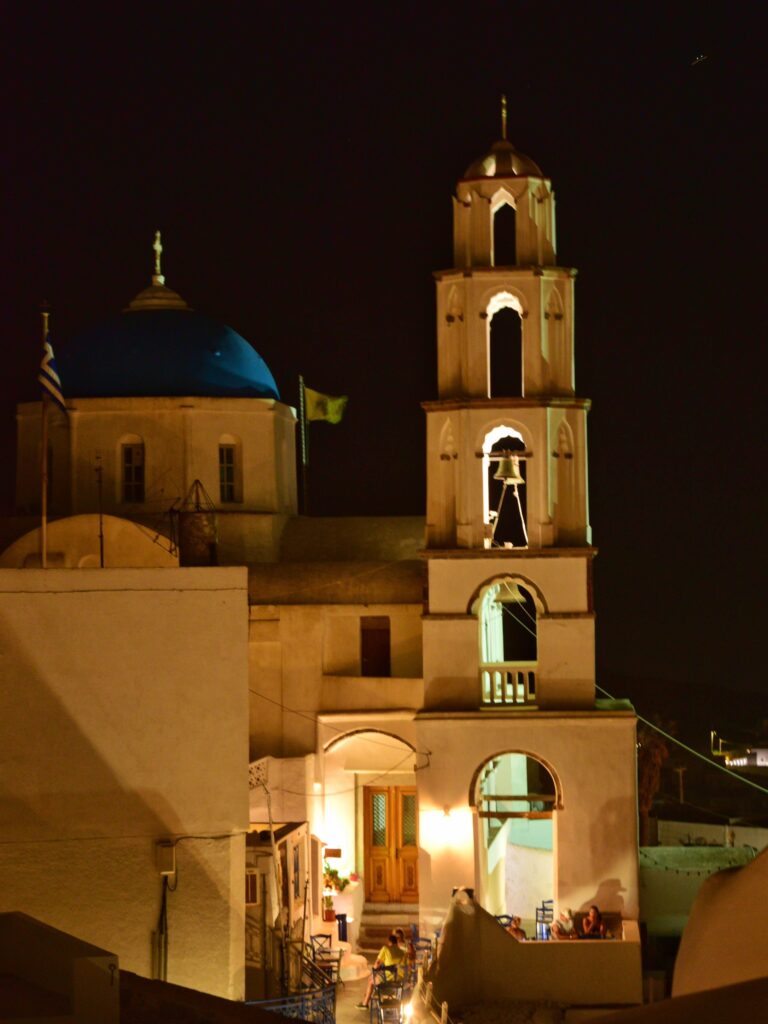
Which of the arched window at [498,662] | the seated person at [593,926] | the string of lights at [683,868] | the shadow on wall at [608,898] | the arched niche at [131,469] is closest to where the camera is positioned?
the seated person at [593,926]

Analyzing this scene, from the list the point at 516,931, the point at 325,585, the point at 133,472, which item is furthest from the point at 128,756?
the point at 133,472

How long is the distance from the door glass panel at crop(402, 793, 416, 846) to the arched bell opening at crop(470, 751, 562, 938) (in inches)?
57.9

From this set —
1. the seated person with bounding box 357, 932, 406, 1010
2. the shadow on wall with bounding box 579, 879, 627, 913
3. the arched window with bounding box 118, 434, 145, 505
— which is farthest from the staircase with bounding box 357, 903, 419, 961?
the arched window with bounding box 118, 434, 145, 505

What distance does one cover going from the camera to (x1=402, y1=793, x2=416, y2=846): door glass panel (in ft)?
113

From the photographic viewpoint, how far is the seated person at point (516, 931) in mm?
28538

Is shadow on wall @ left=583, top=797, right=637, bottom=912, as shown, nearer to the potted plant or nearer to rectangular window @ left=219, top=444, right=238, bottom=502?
the potted plant

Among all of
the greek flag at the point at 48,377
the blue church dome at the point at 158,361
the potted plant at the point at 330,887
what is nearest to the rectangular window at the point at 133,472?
the blue church dome at the point at 158,361

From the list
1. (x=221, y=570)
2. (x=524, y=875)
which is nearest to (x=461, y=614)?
(x=524, y=875)

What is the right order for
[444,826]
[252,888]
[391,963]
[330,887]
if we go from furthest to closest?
1. [330,887]
2. [444,826]
3. [391,963]
4. [252,888]

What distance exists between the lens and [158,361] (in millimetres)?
36938

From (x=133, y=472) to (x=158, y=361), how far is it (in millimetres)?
2347

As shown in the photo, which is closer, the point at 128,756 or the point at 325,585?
the point at 128,756

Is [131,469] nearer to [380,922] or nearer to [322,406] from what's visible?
[322,406]

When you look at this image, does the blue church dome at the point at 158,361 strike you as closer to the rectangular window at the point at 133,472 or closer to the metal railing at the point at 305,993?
the rectangular window at the point at 133,472
